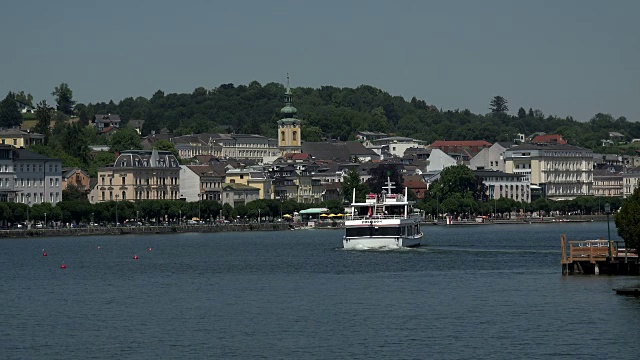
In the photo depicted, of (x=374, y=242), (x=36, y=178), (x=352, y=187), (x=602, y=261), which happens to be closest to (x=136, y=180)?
(x=36, y=178)

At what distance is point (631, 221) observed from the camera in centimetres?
6141

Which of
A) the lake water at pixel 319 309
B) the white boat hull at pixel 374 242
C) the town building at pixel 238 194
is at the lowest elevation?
the lake water at pixel 319 309

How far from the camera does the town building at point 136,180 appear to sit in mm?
168200

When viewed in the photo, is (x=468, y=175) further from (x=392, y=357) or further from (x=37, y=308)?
(x=392, y=357)

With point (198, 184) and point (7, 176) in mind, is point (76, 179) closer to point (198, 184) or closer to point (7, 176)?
point (198, 184)

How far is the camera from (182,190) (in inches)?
7082

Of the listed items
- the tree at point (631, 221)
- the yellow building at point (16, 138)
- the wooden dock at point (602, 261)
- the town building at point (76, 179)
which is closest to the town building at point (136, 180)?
the town building at point (76, 179)

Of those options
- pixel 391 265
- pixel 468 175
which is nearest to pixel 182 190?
pixel 468 175

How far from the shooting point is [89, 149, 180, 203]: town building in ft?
552

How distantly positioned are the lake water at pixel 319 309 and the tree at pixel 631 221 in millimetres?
1644

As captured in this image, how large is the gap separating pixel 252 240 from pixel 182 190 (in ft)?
185

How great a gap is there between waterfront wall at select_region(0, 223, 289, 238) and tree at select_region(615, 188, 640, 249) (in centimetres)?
7088

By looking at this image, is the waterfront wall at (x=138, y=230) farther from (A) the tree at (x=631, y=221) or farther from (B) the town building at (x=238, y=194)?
(A) the tree at (x=631, y=221)

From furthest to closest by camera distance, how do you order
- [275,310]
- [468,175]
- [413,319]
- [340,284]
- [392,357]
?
1. [468,175]
2. [340,284]
3. [275,310]
4. [413,319]
5. [392,357]
